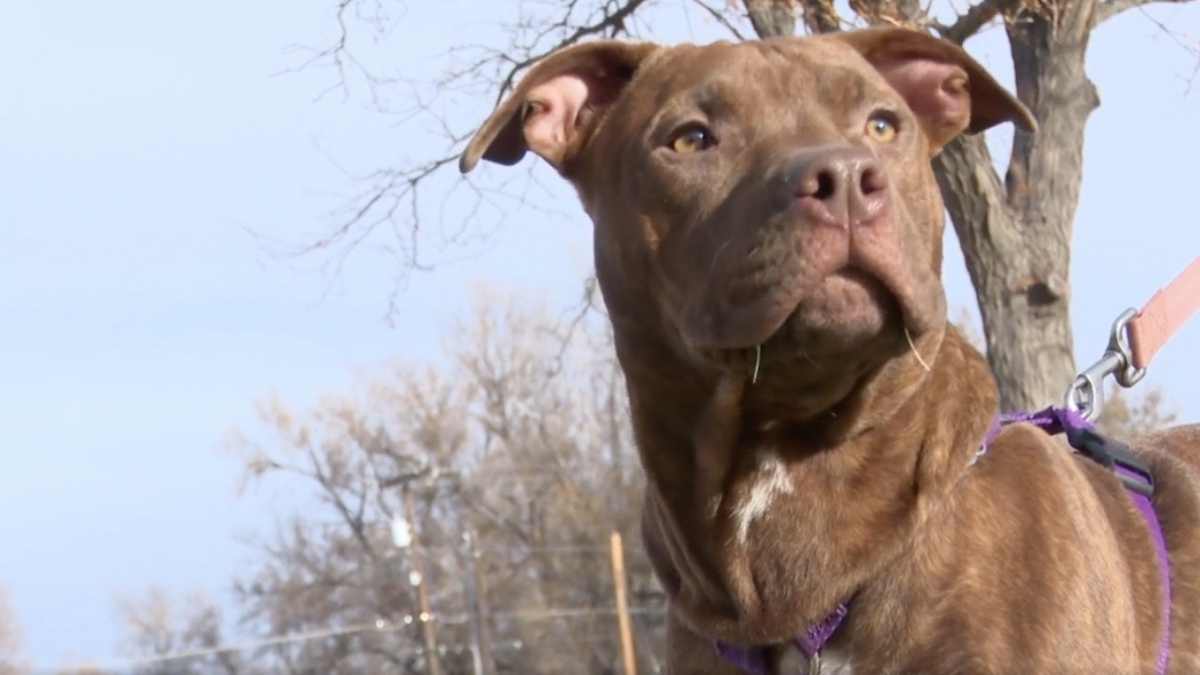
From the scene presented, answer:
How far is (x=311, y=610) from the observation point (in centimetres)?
3203

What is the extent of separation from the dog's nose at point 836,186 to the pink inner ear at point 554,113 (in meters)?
1.20

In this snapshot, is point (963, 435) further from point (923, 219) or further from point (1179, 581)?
point (1179, 581)

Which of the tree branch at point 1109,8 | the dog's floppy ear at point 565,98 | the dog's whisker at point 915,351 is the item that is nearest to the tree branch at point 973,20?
the tree branch at point 1109,8

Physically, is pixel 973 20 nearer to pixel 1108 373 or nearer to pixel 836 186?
pixel 1108 373

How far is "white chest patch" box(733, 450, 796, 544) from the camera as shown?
375cm

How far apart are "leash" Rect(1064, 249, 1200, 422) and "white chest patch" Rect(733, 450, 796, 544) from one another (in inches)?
51.8

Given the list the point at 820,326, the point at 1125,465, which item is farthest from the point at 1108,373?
the point at 820,326

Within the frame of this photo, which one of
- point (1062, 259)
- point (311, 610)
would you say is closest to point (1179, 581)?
point (1062, 259)

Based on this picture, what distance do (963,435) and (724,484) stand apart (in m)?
0.59

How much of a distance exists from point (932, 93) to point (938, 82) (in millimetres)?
36

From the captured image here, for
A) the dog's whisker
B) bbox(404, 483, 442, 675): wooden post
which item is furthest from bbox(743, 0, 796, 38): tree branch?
bbox(404, 483, 442, 675): wooden post

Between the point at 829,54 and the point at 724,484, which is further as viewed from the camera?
the point at 829,54

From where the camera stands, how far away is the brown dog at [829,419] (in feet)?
11.4

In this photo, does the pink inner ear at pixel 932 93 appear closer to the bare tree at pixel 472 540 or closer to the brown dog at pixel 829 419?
the brown dog at pixel 829 419
